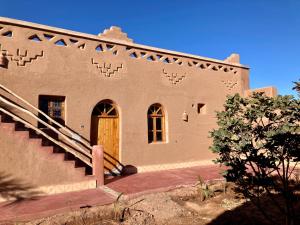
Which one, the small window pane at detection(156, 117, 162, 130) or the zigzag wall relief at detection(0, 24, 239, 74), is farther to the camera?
the small window pane at detection(156, 117, 162, 130)

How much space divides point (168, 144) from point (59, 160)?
5276 millimetres

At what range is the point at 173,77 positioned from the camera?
12.1 m

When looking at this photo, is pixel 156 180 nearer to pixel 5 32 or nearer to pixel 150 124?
pixel 150 124

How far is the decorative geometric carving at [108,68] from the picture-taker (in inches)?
396

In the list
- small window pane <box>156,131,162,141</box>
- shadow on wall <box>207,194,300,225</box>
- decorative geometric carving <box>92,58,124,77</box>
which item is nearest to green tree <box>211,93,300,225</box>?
shadow on wall <box>207,194,300,225</box>

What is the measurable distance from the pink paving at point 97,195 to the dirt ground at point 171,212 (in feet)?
0.80

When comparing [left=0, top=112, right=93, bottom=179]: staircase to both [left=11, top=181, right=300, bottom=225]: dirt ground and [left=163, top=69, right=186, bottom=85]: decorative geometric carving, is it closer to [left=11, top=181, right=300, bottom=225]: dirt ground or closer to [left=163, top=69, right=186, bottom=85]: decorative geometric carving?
[left=11, top=181, right=300, bottom=225]: dirt ground

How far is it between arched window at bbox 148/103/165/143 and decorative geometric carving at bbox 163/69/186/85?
132 centimetres

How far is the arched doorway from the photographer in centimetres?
1002

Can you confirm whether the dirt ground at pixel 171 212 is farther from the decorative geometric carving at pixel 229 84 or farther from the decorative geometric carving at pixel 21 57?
the decorative geometric carving at pixel 229 84

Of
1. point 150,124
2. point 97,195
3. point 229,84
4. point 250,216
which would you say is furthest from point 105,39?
point 250,216

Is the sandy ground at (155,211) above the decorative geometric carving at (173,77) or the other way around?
the other way around

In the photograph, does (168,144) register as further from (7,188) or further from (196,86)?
(7,188)

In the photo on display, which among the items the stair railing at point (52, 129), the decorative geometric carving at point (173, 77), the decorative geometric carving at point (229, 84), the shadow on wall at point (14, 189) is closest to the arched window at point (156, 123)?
the decorative geometric carving at point (173, 77)
